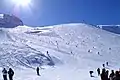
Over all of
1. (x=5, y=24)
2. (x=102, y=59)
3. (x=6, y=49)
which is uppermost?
(x=5, y=24)

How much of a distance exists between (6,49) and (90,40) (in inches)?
1571

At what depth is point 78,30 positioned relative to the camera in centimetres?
11325

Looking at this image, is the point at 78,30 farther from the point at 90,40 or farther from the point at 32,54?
the point at 32,54

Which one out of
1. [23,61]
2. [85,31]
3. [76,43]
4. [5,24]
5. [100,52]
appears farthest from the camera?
[5,24]

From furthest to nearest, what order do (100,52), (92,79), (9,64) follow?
(100,52), (9,64), (92,79)

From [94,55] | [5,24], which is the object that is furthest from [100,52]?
[5,24]

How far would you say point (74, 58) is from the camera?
60688 millimetres

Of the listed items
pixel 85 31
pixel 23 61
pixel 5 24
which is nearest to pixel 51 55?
pixel 23 61

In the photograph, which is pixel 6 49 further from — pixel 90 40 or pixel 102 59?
pixel 90 40

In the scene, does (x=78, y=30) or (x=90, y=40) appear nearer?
(x=90, y=40)

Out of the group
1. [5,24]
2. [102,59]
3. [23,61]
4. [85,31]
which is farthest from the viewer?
[5,24]

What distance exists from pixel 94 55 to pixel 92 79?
39.1 m

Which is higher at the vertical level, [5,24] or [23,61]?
[5,24]

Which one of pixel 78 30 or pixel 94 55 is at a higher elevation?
pixel 78 30
